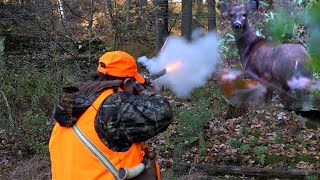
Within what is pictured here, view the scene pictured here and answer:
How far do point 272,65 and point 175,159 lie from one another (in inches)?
213

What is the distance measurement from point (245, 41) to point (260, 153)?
5454mm

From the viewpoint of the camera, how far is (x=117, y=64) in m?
2.89

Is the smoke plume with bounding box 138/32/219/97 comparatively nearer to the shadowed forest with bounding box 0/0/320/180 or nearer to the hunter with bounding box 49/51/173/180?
the shadowed forest with bounding box 0/0/320/180

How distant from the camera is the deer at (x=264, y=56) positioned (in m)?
2.58

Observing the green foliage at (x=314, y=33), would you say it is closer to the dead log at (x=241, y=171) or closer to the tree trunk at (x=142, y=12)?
the dead log at (x=241, y=171)

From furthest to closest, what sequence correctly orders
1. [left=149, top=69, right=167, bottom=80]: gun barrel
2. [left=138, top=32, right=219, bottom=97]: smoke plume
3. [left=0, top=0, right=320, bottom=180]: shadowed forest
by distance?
[left=0, top=0, right=320, bottom=180]: shadowed forest → [left=138, top=32, right=219, bottom=97]: smoke plume → [left=149, top=69, right=167, bottom=80]: gun barrel

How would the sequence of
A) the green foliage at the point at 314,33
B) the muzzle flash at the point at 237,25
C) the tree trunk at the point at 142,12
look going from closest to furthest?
the green foliage at the point at 314,33 < the muzzle flash at the point at 237,25 < the tree trunk at the point at 142,12

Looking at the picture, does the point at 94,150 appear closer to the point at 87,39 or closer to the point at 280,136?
the point at 87,39

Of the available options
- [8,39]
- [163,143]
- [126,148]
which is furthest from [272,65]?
[8,39]

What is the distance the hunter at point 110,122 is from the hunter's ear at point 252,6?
0.77m

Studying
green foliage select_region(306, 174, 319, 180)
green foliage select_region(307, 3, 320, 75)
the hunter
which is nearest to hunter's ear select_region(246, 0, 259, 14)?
green foliage select_region(307, 3, 320, 75)

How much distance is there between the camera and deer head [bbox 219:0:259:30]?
286 cm

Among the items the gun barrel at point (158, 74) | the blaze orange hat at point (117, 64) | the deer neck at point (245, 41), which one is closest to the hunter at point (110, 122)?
the blaze orange hat at point (117, 64)

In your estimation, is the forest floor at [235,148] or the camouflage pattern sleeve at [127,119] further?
the forest floor at [235,148]
